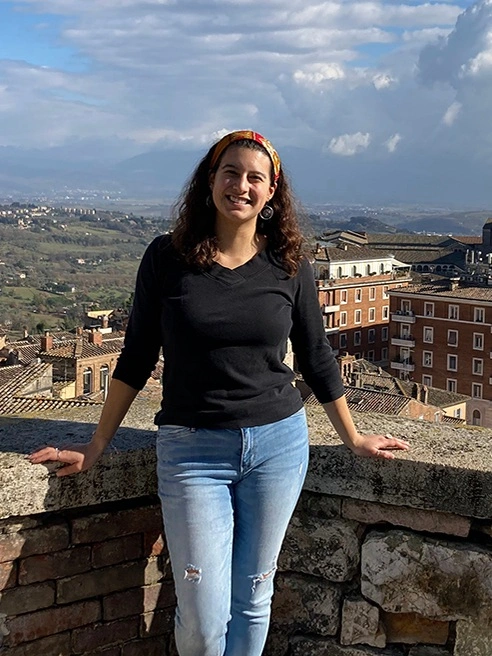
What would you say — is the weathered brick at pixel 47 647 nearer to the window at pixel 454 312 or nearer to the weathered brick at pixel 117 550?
the weathered brick at pixel 117 550

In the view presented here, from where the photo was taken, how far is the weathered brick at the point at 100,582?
2701 millimetres

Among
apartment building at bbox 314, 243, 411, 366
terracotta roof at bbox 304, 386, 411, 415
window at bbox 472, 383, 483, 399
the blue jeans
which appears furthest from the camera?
apartment building at bbox 314, 243, 411, 366

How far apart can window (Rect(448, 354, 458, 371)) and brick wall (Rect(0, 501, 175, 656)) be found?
1611 inches

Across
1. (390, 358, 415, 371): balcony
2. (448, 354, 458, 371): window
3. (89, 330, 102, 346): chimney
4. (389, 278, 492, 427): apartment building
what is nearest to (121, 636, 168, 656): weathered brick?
(89, 330, 102, 346): chimney

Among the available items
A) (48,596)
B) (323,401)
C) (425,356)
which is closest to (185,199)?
(323,401)

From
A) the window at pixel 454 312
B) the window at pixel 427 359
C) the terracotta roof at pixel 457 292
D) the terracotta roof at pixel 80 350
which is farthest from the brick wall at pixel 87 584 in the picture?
the window at pixel 427 359

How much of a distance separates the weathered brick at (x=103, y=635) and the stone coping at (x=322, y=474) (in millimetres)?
459

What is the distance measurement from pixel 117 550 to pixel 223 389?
30.7 inches

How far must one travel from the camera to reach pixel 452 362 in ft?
140

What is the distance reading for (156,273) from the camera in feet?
8.30

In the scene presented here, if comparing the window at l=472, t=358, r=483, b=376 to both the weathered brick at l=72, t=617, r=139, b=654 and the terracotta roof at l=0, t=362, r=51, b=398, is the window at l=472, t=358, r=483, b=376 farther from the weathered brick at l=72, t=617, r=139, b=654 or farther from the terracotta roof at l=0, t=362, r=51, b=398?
the weathered brick at l=72, t=617, r=139, b=654

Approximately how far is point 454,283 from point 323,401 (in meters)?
43.5

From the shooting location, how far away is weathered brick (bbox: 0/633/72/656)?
8.69 feet

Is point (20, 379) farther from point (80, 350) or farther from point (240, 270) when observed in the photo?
point (240, 270)
